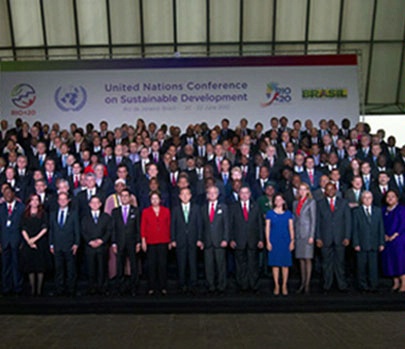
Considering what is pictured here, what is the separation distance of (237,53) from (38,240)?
12.3m

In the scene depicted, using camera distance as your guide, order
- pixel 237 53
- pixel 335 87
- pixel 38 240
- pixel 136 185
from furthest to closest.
Result: pixel 237 53
pixel 335 87
pixel 136 185
pixel 38 240

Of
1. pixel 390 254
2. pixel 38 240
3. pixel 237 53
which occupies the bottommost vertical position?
pixel 390 254

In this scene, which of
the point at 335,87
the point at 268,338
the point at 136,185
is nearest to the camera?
the point at 268,338

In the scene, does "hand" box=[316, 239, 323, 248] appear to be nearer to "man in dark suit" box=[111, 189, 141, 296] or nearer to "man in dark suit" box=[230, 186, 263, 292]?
"man in dark suit" box=[230, 186, 263, 292]

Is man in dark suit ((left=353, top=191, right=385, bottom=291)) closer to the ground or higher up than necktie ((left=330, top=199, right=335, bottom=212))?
closer to the ground

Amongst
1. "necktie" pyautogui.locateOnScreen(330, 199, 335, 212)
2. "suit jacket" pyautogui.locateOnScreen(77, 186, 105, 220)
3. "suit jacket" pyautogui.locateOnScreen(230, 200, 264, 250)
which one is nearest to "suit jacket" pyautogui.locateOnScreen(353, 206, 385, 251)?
"necktie" pyautogui.locateOnScreen(330, 199, 335, 212)

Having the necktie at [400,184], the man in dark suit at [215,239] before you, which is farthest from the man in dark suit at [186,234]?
the necktie at [400,184]

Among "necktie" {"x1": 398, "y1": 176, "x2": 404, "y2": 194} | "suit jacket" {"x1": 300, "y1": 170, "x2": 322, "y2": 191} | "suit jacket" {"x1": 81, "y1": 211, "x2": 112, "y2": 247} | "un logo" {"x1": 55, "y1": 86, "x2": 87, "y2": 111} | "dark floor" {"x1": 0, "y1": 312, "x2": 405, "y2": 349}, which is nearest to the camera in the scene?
"dark floor" {"x1": 0, "y1": 312, "x2": 405, "y2": 349}

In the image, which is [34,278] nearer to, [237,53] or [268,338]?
[268,338]

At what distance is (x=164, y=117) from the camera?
12336 mm

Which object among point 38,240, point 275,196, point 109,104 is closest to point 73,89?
point 109,104

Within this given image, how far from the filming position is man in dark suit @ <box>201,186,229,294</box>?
620 cm

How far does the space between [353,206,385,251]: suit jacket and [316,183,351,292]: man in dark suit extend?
0.46 feet

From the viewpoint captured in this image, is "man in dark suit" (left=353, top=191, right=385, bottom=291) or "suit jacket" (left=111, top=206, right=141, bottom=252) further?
"man in dark suit" (left=353, top=191, right=385, bottom=291)
